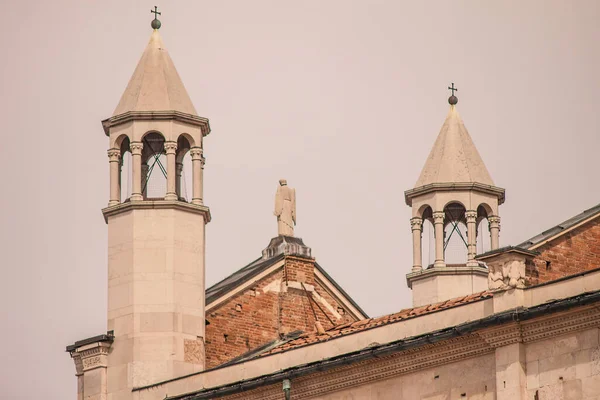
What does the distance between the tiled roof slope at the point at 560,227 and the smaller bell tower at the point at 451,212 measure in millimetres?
10458

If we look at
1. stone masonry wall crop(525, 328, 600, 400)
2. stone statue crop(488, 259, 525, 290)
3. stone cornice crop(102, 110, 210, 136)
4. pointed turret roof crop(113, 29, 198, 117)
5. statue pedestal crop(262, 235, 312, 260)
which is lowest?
stone masonry wall crop(525, 328, 600, 400)

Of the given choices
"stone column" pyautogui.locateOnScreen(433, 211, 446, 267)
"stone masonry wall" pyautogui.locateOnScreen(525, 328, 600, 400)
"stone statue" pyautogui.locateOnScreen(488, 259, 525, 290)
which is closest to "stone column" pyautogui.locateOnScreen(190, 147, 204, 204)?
"stone column" pyautogui.locateOnScreen(433, 211, 446, 267)

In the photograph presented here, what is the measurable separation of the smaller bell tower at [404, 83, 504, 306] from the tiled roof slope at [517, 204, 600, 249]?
10458 mm

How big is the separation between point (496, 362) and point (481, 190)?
1839cm

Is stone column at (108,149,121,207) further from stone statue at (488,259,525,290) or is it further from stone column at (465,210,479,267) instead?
stone statue at (488,259,525,290)

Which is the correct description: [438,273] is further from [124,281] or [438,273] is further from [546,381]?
[546,381]

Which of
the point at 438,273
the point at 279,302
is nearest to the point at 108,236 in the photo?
the point at 279,302

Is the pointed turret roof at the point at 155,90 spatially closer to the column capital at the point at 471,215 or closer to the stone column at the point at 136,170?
the stone column at the point at 136,170

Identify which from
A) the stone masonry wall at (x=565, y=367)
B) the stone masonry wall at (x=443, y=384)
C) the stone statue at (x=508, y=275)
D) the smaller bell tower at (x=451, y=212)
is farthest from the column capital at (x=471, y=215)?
the stone masonry wall at (x=565, y=367)

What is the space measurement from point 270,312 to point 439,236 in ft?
18.3

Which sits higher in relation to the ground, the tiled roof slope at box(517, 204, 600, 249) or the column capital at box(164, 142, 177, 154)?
the column capital at box(164, 142, 177, 154)

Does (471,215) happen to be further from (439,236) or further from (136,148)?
(136,148)

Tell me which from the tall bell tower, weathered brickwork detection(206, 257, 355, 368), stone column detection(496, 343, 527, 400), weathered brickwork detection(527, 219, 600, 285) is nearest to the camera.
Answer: stone column detection(496, 343, 527, 400)

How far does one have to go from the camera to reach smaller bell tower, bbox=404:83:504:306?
61.3 metres
